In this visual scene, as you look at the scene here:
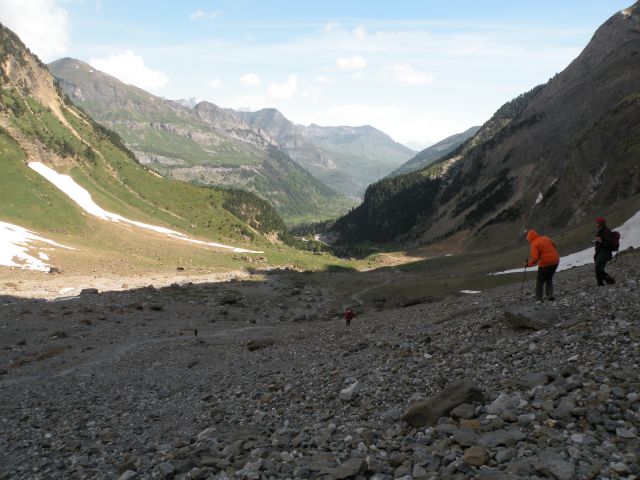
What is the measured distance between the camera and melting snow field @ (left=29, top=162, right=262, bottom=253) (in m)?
97.7

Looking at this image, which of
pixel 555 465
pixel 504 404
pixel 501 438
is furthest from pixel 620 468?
pixel 504 404

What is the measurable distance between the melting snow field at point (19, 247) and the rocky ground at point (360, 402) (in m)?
32.6

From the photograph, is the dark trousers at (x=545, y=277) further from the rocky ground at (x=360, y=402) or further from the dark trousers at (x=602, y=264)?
the dark trousers at (x=602, y=264)

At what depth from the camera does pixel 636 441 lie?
7.66 meters

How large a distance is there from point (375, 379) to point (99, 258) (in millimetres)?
62359

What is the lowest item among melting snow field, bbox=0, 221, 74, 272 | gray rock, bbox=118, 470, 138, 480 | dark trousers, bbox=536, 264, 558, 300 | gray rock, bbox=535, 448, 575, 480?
melting snow field, bbox=0, 221, 74, 272

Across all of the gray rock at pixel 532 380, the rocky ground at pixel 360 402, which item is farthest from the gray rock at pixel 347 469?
the gray rock at pixel 532 380

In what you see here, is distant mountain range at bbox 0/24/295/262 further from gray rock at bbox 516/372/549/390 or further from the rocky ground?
gray rock at bbox 516/372/549/390

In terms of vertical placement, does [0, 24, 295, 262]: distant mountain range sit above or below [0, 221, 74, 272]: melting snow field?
above

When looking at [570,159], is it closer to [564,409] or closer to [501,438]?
[564,409]

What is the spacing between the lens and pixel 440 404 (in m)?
10.8

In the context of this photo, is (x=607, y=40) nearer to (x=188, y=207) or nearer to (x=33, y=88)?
(x=188, y=207)

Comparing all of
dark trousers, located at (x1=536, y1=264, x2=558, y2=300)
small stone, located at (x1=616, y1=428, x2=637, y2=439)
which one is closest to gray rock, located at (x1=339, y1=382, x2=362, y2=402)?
small stone, located at (x1=616, y1=428, x2=637, y2=439)

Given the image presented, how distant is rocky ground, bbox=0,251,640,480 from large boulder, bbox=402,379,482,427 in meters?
0.03
